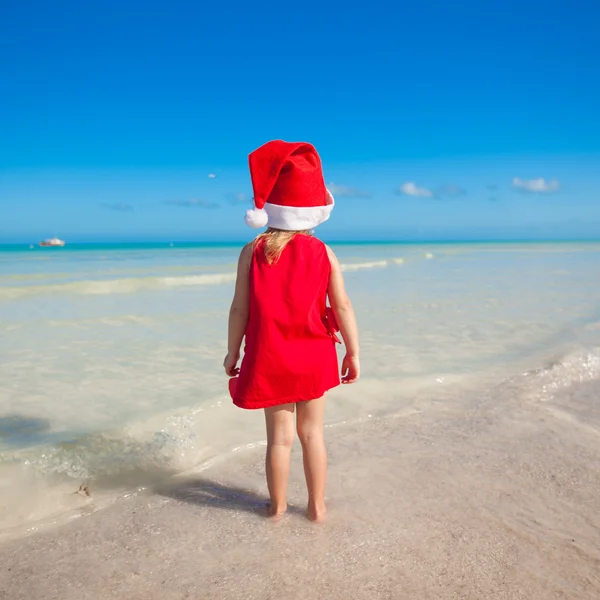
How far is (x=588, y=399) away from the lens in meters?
3.88

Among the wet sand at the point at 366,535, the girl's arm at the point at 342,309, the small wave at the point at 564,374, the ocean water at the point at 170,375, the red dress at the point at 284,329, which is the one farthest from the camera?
the small wave at the point at 564,374

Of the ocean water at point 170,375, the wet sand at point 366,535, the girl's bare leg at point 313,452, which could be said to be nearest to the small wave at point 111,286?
the ocean water at point 170,375

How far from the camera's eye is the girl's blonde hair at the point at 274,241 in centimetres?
229

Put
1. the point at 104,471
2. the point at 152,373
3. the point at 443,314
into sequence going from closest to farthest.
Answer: the point at 104,471 < the point at 152,373 < the point at 443,314

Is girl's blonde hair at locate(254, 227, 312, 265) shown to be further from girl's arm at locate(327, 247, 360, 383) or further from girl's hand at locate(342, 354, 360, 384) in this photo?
girl's hand at locate(342, 354, 360, 384)

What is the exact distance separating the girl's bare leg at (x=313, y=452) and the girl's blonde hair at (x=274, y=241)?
0.66 m

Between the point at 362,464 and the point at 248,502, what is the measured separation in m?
0.69

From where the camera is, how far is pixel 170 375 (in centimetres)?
454

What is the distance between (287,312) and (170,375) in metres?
2.53

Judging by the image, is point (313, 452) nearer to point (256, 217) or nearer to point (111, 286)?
point (256, 217)

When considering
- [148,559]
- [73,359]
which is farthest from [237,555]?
[73,359]

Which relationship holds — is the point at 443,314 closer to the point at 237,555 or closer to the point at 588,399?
the point at 588,399

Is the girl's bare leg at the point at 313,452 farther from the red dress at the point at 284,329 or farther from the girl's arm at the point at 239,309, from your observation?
the girl's arm at the point at 239,309

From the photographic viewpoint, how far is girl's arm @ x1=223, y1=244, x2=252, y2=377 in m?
2.33
